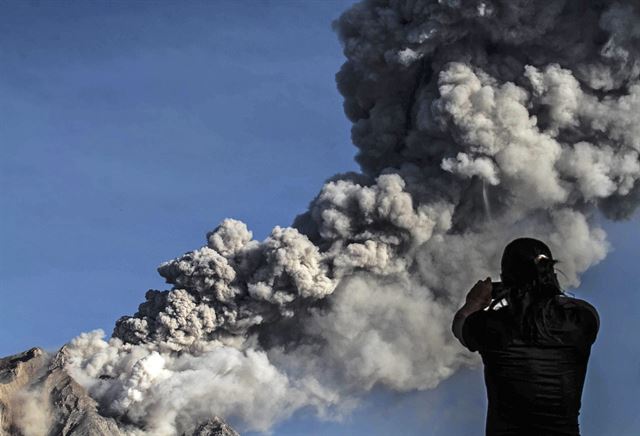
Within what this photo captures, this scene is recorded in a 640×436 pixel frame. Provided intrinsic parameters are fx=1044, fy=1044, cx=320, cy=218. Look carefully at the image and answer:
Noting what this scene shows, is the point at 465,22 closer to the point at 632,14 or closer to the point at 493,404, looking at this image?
the point at 632,14

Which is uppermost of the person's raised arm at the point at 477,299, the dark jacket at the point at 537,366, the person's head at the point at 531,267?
the person's head at the point at 531,267

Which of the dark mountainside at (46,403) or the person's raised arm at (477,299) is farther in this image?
the dark mountainside at (46,403)

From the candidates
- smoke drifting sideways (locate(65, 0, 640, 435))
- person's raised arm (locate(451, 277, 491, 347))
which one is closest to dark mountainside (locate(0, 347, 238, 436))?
smoke drifting sideways (locate(65, 0, 640, 435))

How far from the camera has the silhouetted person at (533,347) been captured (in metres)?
3.73

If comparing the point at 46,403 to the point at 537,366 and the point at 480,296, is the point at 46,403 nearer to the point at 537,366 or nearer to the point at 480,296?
the point at 480,296

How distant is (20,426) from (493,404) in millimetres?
60299

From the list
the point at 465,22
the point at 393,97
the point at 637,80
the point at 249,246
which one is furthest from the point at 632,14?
the point at 249,246

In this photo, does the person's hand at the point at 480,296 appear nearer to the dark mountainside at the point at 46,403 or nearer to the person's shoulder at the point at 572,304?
the person's shoulder at the point at 572,304

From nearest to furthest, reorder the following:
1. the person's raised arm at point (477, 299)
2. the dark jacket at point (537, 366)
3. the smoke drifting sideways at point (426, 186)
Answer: the dark jacket at point (537, 366)
the person's raised arm at point (477, 299)
the smoke drifting sideways at point (426, 186)

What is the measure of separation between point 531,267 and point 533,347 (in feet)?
0.95

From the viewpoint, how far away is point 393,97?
135ft

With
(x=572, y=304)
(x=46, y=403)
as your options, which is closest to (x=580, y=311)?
(x=572, y=304)

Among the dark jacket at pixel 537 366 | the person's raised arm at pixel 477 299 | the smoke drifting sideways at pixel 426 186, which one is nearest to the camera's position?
the dark jacket at pixel 537 366

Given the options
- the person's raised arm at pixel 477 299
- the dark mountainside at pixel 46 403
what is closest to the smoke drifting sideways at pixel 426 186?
the dark mountainside at pixel 46 403
